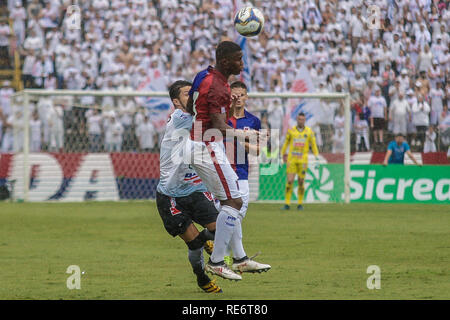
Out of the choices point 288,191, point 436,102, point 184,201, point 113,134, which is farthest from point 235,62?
point 436,102

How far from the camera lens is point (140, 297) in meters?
7.96

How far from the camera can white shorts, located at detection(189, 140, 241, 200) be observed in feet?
26.2

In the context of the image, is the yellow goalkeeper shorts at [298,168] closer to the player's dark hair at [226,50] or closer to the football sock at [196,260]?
the football sock at [196,260]

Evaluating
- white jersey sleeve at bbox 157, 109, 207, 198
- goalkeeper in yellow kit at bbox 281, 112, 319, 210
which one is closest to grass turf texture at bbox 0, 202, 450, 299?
goalkeeper in yellow kit at bbox 281, 112, 319, 210

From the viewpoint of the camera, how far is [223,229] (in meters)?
8.00

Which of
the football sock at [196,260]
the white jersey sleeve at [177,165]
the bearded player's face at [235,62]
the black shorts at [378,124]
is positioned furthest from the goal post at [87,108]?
the bearded player's face at [235,62]

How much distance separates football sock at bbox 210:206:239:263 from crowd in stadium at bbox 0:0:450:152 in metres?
16.1

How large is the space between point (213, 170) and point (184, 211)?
83cm

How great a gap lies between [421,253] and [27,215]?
33.6ft

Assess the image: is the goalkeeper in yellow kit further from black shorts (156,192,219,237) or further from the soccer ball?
black shorts (156,192,219,237)

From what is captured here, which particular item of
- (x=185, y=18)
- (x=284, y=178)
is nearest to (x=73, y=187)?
(x=284, y=178)

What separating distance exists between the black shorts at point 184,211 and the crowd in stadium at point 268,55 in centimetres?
1543

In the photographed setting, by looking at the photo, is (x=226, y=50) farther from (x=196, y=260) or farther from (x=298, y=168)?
(x=298, y=168)

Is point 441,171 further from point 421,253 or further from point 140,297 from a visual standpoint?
point 140,297
